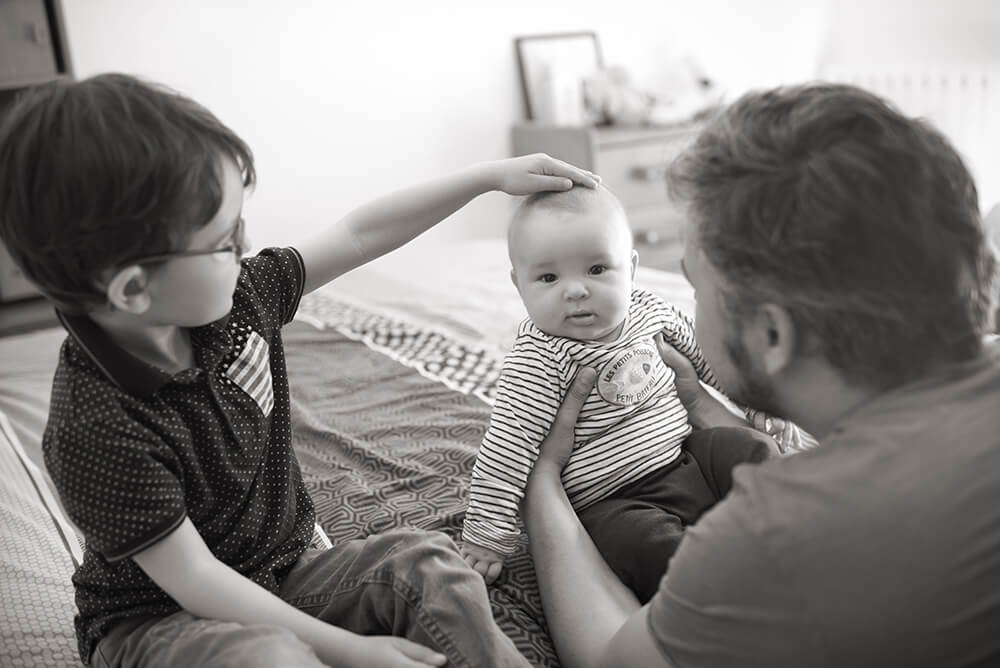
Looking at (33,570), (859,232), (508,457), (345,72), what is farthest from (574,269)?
(345,72)

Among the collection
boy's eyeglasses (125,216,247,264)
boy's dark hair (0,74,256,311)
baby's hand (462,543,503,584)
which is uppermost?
boy's dark hair (0,74,256,311)

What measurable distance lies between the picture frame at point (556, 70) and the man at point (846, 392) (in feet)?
10.6

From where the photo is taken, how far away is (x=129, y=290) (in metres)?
0.88

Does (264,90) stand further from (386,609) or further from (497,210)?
(386,609)

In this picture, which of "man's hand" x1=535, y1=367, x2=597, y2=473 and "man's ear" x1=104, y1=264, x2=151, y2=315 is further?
"man's hand" x1=535, y1=367, x2=597, y2=473

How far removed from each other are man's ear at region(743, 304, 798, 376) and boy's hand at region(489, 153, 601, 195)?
416mm

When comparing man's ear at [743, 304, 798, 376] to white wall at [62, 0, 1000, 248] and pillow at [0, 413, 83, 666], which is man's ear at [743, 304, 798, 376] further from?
white wall at [62, 0, 1000, 248]

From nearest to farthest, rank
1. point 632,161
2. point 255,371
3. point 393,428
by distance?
point 255,371 < point 393,428 < point 632,161

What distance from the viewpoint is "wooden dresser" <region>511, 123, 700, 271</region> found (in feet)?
12.5

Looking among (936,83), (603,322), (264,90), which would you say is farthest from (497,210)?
(603,322)

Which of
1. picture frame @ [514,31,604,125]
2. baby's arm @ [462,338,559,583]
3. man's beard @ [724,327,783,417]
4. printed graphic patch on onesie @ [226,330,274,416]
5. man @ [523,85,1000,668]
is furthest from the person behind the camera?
picture frame @ [514,31,604,125]

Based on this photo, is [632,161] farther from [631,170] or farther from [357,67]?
[357,67]

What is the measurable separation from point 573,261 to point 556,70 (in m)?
2.99

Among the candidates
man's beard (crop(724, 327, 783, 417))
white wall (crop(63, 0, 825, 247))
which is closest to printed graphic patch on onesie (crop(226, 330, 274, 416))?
man's beard (crop(724, 327, 783, 417))
